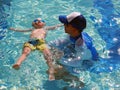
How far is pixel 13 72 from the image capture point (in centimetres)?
→ 567

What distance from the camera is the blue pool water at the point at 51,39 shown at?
5.45 metres

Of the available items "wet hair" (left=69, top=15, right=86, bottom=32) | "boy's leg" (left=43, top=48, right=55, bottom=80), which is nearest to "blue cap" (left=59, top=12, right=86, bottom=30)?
"wet hair" (left=69, top=15, right=86, bottom=32)

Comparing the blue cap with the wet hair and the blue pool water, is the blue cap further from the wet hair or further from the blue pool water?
the blue pool water

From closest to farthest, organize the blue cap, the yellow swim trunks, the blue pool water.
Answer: the blue cap < the blue pool water < the yellow swim trunks

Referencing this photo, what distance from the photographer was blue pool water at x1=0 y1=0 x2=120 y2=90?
5.45 m

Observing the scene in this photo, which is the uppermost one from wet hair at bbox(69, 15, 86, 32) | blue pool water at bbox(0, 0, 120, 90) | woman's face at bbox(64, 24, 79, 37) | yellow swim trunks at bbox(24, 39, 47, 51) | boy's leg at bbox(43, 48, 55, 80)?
wet hair at bbox(69, 15, 86, 32)

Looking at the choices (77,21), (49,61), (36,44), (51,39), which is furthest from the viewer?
(51,39)

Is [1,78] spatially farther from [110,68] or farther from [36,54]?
[110,68]

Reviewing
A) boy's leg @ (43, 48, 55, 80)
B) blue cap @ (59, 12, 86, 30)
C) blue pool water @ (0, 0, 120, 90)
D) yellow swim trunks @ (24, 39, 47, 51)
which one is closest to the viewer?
blue cap @ (59, 12, 86, 30)

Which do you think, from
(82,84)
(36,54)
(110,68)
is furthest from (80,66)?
(36,54)

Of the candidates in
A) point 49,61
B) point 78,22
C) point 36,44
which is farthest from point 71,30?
point 36,44

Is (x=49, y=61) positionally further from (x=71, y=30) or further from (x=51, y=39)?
(x=51, y=39)

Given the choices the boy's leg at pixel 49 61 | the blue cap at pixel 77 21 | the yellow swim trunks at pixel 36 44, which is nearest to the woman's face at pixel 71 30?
the blue cap at pixel 77 21

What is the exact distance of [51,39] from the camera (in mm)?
6672
